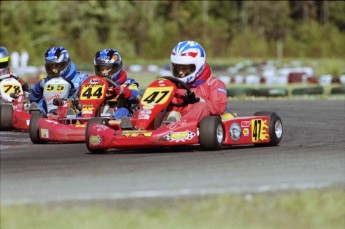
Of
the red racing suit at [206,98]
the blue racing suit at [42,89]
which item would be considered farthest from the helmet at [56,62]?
the red racing suit at [206,98]

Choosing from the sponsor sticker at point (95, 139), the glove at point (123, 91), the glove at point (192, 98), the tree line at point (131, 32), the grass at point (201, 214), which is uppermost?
the glove at point (192, 98)

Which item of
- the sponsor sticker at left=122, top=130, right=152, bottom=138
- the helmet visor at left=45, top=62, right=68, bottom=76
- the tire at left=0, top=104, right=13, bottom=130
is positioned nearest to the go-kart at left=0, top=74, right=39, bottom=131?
the tire at left=0, top=104, right=13, bottom=130

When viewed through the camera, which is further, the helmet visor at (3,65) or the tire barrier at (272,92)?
the tire barrier at (272,92)

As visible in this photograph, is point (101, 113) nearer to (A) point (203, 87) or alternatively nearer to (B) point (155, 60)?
(A) point (203, 87)

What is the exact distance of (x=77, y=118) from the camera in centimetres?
1185

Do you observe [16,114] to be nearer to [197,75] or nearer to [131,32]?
[197,75]

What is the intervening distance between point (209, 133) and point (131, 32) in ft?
179

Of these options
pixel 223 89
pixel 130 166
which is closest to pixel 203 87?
pixel 223 89

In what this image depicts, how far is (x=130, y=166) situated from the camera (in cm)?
880

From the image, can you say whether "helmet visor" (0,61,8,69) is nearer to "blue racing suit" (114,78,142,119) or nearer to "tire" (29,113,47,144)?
"blue racing suit" (114,78,142,119)

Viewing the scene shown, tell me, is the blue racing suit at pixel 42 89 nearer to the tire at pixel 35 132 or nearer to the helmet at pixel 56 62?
the helmet at pixel 56 62

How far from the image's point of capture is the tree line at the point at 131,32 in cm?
5384

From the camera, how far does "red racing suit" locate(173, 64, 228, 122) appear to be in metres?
10.5

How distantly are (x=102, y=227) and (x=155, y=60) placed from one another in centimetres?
5264
